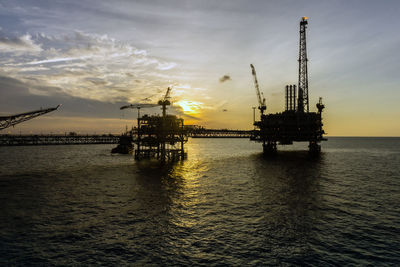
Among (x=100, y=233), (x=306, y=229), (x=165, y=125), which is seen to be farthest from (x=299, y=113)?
(x=100, y=233)

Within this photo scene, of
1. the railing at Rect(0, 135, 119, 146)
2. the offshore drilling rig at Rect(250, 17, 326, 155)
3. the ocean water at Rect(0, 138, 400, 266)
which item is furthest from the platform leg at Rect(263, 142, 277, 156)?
the railing at Rect(0, 135, 119, 146)

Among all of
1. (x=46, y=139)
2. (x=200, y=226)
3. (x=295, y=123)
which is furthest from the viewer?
(x=46, y=139)

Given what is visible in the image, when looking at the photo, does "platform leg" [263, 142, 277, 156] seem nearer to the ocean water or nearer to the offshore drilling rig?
the offshore drilling rig

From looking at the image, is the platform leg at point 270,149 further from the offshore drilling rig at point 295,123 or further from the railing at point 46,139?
the railing at point 46,139

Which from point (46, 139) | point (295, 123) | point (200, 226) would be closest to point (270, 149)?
point (295, 123)

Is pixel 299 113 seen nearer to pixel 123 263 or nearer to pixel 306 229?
pixel 306 229

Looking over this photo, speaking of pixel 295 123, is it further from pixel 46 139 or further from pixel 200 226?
pixel 46 139

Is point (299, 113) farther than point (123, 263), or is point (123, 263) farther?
point (299, 113)

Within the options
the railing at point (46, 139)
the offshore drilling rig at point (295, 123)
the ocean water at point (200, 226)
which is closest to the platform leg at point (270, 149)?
the offshore drilling rig at point (295, 123)

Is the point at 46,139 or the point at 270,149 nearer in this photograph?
the point at 270,149

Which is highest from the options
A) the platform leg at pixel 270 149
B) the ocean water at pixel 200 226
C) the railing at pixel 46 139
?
the railing at pixel 46 139

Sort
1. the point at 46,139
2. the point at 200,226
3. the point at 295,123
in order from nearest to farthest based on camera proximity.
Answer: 1. the point at 200,226
2. the point at 295,123
3. the point at 46,139

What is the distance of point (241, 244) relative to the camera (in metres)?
18.9

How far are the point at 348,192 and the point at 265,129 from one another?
85.4m
